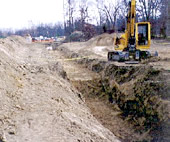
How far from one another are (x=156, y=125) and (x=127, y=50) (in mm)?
6168

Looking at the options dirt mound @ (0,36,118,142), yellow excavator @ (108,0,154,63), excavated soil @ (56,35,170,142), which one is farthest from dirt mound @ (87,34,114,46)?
dirt mound @ (0,36,118,142)

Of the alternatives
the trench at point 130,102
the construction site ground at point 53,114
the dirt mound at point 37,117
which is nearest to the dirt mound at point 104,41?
the trench at point 130,102

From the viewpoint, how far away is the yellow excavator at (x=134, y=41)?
1091 centimetres

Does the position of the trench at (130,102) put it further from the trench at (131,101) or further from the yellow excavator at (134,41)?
the yellow excavator at (134,41)

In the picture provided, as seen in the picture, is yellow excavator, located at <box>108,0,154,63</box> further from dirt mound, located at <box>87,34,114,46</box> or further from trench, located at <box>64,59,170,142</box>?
dirt mound, located at <box>87,34,114,46</box>

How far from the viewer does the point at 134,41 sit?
11.2m

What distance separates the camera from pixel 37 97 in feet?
17.6

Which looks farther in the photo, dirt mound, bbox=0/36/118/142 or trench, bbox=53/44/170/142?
trench, bbox=53/44/170/142

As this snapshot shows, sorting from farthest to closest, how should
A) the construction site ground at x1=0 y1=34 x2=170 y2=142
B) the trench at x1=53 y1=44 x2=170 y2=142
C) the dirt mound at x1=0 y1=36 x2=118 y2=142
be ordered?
the trench at x1=53 y1=44 x2=170 y2=142, the construction site ground at x1=0 y1=34 x2=170 y2=142, the dirt mound at x1=0 y1=36 x2=118 y2=142

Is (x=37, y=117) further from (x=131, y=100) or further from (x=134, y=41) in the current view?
(x=134, y=41)

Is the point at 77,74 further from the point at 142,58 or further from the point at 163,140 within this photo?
the point at 163,140

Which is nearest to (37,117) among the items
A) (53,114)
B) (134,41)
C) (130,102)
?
(53,114)

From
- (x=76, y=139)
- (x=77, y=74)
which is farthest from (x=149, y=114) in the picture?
(x=77, y=74)

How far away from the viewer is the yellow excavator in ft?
35.8
